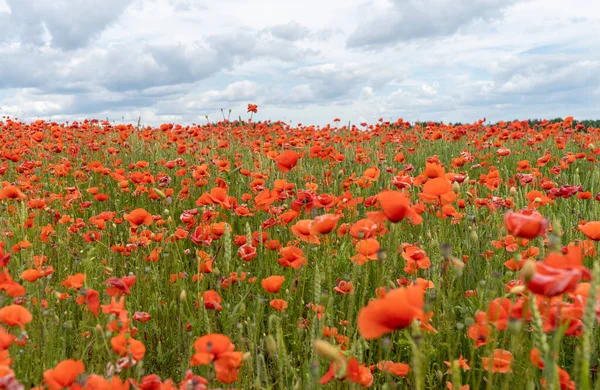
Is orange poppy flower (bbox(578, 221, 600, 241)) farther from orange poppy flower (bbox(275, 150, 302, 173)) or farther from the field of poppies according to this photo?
orange poppy flower (bbox(275, 150, 302, 173))

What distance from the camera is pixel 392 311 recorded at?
101cm

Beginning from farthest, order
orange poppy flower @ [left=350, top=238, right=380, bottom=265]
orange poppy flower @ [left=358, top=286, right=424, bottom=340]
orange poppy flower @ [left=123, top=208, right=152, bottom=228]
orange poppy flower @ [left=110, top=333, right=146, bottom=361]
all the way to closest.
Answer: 1. orange poppy flower @ [left=123, top=208, right=152, bottom=228]
2. orange poppy flower @ [left=350, top=238, right=380, bottom=265]
3. orange poppy flower @ [left=110, top=333, right=146, bottom=361]
4. orange poppy flower @ [left=358, top=286, right=424, bottom=340]

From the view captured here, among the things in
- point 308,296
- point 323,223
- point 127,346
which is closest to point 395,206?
point 323,223

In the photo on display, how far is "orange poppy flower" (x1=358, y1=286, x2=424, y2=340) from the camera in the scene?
997 millimetres

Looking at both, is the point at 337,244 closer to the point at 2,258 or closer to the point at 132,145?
the point at 2,258

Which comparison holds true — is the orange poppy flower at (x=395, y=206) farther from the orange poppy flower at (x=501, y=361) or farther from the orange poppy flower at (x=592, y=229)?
the orange poppy flower at (x=592, y=229)

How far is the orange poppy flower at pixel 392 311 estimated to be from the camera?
39.2 inches

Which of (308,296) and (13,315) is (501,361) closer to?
(308,296)

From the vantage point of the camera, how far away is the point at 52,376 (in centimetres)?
124

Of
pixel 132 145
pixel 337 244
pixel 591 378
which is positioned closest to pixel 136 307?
pixel 337 244

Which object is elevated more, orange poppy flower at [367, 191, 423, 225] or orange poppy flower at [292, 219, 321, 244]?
orange poppy flower at [367, 191, 423, 225]

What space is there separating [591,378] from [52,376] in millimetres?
1965

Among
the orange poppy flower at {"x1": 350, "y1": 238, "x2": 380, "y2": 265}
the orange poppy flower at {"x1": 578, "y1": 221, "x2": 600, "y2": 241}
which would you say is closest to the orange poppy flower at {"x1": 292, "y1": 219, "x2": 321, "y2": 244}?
the orange poppy flower at {"x1": 350, "y1": 238, "x2": 380, "y2": 265}

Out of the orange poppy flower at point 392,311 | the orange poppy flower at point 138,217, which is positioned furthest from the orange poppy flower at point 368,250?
the orange poppy flower at point 138,217
